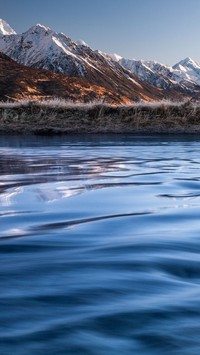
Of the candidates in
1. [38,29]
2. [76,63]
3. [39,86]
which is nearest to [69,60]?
[76,63]

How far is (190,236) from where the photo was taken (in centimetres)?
373

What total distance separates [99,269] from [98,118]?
67.9 ft

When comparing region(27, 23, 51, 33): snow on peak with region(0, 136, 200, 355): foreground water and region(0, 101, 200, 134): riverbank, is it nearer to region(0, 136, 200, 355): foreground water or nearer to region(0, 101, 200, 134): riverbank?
region(0, 101, 200, 134): riverbank

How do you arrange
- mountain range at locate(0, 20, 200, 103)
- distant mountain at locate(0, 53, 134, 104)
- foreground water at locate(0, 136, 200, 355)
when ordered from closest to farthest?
foreground water at locate(0, 136, 200, 355) → distant mountain at locate(0, 53, 134, 104) → mountain range at locate(0, 20, 200, 103)

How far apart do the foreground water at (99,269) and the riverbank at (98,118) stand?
16078mm

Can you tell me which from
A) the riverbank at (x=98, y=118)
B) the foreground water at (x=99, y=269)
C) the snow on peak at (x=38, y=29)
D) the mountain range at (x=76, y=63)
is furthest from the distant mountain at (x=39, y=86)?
the snow on peak at (x=38, y=29)

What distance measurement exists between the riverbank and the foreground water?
52.8ft

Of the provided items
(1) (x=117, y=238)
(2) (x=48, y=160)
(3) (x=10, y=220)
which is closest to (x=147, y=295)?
(1) (x=117, y=238)

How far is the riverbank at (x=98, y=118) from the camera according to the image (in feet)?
73.6

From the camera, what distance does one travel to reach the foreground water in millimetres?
1854

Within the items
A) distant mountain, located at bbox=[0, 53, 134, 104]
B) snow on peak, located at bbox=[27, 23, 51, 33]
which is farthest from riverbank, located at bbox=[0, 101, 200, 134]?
snow on peak, located at bbox=[27, 23, 51, 33]

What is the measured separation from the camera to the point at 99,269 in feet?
9.44

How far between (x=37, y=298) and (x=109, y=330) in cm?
45

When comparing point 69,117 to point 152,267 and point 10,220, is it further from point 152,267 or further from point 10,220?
point 152,267
